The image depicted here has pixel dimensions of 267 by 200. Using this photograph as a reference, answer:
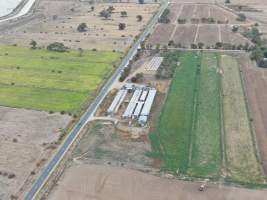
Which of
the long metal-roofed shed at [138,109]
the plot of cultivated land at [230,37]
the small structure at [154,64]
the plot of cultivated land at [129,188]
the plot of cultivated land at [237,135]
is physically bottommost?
the plot of cultivated land at [129,188]

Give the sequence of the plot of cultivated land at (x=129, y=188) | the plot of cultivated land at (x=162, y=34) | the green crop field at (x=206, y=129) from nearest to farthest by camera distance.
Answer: the plot of cultivated land at (x=129, y=188)
the green crop field at (x=206, y=129)
the plot of cultivated land at (x=162, y=34)

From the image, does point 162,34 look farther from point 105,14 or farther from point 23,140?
point 23,140

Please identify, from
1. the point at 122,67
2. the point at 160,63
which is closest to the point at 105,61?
the point at 122,67

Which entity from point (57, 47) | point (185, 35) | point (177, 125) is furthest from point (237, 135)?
point (57, 47)

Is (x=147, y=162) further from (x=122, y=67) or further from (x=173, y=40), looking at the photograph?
(x=173, y=40)

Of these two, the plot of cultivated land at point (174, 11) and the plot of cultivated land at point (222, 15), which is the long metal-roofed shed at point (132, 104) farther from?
the plot of cultivated land at point (222, 15)

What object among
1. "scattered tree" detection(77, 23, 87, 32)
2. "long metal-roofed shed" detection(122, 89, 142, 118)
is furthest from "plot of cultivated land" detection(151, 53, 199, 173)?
"scattered tree" detection(77, 23, 87, 32)

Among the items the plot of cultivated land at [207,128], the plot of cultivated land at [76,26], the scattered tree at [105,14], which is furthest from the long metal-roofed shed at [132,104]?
the scattered tree at [105,14]
